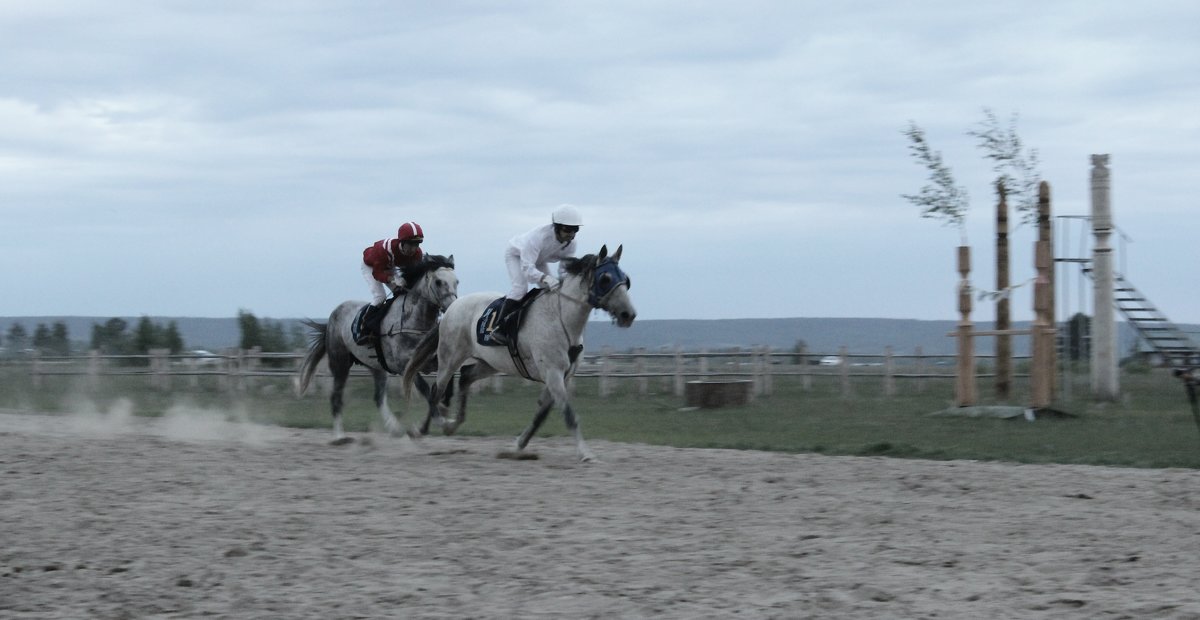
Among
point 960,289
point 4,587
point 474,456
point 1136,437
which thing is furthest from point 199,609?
point 960,289

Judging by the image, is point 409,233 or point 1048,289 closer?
point 409,233

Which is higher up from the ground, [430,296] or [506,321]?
[430,296]

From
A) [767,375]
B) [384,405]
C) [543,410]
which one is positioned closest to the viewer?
[543,410]

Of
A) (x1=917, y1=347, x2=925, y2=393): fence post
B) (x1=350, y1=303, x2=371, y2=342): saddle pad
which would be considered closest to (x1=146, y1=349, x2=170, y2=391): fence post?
(x1=917, y1=347, x2=925, y2=393): fence post

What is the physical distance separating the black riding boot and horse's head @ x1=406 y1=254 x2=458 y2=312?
151 centimetres

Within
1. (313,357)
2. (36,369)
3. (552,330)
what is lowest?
(36,369)

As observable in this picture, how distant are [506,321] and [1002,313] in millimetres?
11455

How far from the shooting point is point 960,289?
63.1 ft

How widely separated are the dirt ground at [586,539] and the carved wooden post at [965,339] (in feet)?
23.9

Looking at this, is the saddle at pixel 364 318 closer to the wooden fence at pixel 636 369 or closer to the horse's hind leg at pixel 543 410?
the horse's hind leg at pixel 543 410

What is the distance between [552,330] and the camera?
12164 mm

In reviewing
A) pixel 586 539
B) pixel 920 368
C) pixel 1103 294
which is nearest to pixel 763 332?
pixel 920 368

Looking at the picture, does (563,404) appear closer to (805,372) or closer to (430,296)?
(430,296)

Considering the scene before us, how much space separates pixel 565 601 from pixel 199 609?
1777 millimetres
